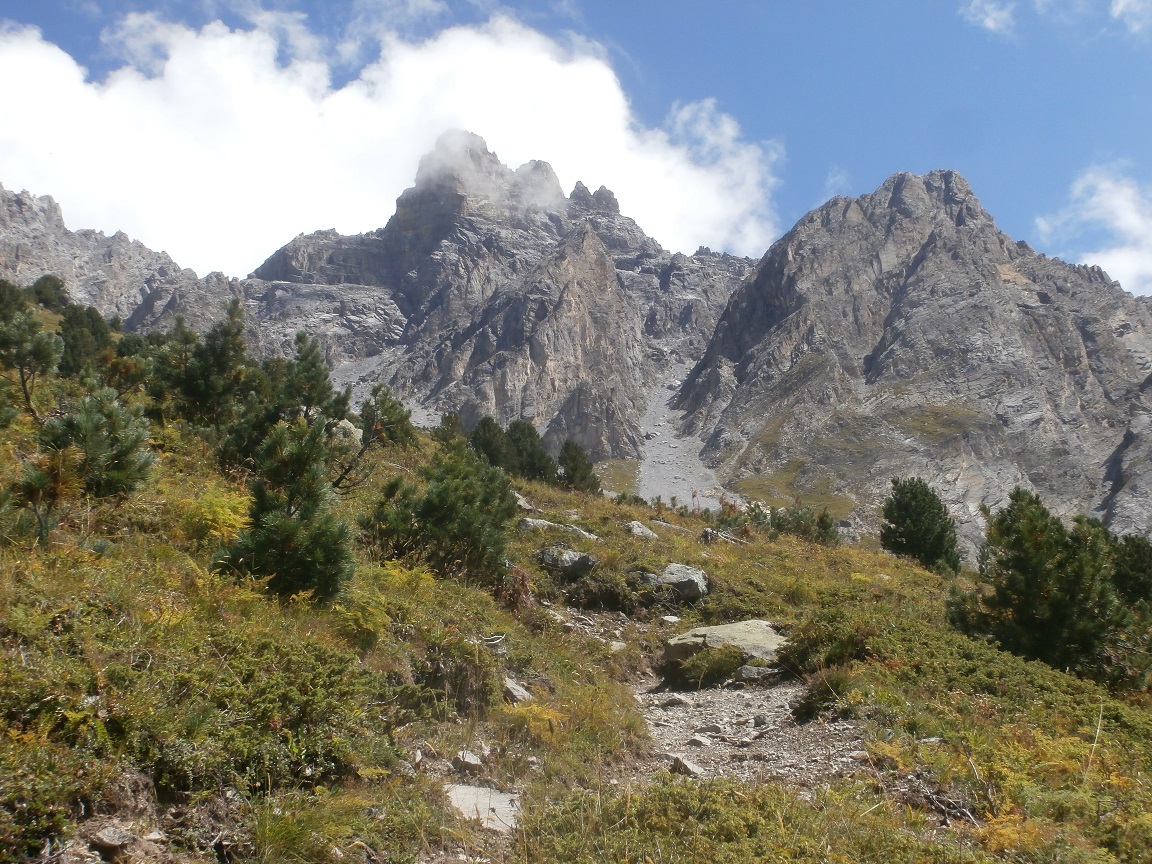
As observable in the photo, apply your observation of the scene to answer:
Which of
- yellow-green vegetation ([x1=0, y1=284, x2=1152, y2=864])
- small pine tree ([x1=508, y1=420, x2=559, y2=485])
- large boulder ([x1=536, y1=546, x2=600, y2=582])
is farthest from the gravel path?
small pine tree ([x1=508, y1=420, x2=559, y2=485])

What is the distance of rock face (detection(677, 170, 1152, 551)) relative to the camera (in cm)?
12250

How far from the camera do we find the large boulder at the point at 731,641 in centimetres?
1093

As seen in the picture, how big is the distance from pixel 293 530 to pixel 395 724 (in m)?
1.99

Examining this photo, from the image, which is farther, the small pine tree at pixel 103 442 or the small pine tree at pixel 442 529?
the small pine tree at pixel 442 529

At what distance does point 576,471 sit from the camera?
3434cm

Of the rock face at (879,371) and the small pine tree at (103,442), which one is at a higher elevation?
the rock face at (879,371)

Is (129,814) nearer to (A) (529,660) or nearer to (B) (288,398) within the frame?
(A) (529,660)

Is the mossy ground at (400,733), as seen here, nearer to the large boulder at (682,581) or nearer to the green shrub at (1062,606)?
the green shrub at (1062,606)

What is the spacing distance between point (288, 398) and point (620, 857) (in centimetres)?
1015

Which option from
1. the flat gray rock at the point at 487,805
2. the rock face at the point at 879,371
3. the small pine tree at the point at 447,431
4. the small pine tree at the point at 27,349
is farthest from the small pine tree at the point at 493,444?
the rock face at the point at 879,371

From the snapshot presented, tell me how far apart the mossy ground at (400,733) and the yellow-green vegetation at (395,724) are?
2cm

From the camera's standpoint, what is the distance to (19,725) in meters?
3.35

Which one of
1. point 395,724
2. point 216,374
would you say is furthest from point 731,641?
point 216,374

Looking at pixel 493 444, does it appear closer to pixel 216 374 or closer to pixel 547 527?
pixel 547 527
